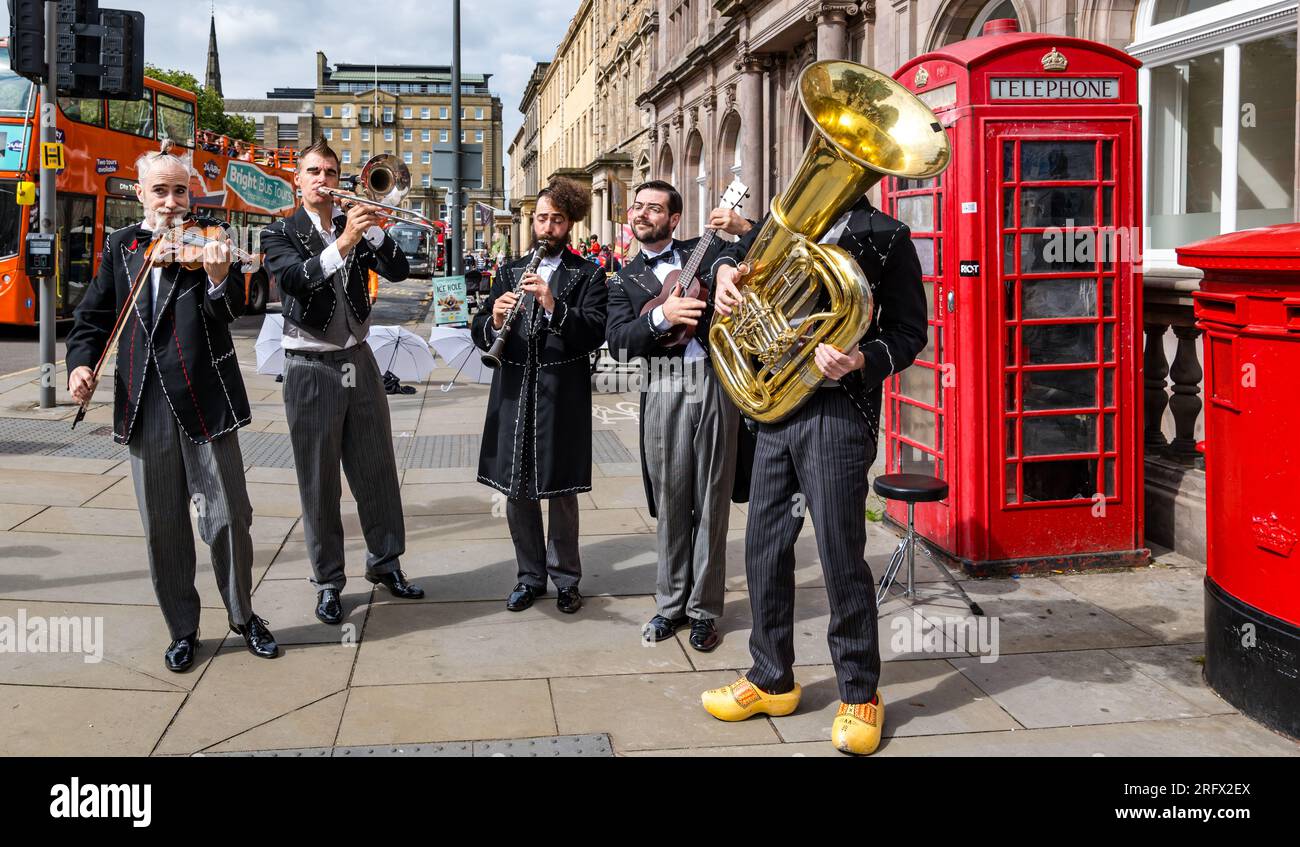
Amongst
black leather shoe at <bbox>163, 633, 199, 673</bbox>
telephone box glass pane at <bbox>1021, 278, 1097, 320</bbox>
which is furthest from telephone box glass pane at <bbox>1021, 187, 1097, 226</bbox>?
black leather shoe at <bbox>163, 633, 199, 673</bbox>

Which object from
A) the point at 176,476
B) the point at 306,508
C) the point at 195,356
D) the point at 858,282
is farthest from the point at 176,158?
the point at 858,282

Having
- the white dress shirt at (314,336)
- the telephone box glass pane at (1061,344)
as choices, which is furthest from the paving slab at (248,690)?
the telephone box glass pane at (1061,344)

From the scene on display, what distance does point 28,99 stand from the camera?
17.4 meters

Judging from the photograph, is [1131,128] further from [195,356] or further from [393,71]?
[393,71]

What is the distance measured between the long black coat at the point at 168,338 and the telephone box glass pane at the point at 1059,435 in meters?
3.75

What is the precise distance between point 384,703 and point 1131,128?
4.40 meters

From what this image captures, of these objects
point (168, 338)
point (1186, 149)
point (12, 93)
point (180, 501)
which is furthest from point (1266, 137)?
point (12, 93)

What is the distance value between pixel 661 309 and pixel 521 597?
1.63 meters

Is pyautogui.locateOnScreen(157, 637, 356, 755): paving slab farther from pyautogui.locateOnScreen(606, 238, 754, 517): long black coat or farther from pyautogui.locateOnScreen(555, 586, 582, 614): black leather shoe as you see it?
pyautogui.locateOnScreen(606, 238, 754, 517): long black coat

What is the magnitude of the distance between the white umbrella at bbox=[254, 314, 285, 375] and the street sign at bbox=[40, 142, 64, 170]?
509cm

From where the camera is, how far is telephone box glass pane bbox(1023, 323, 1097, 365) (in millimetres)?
5867

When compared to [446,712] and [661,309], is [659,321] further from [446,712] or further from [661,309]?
[446,712]

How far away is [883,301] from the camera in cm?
389

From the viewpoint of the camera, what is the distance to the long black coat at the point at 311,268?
4957 mm
